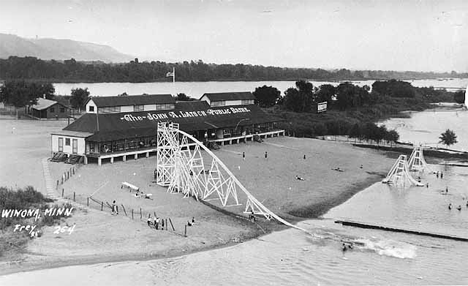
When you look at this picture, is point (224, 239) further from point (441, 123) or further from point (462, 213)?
point (441, 123)

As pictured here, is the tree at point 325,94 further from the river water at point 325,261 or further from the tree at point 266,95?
the river water at point 325,261

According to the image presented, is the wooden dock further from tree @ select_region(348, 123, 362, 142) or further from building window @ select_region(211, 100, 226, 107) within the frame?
tree @ select_region(348, 123, 362, 142)

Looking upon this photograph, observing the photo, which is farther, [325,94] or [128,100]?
[325,94]

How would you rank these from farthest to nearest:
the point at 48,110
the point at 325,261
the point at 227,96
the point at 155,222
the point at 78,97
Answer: the point at 78,97 < the point at 48,110 < the point at 227,96 < the point at 155,222 < the point at 325,261

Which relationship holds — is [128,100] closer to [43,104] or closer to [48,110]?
[48,110]

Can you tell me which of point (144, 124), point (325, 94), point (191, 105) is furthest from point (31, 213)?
point (325, 94)

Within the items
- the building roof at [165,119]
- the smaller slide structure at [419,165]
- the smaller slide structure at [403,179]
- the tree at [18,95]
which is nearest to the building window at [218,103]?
the building roof at [165,119]

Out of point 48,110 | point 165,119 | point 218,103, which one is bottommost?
point 48,110
